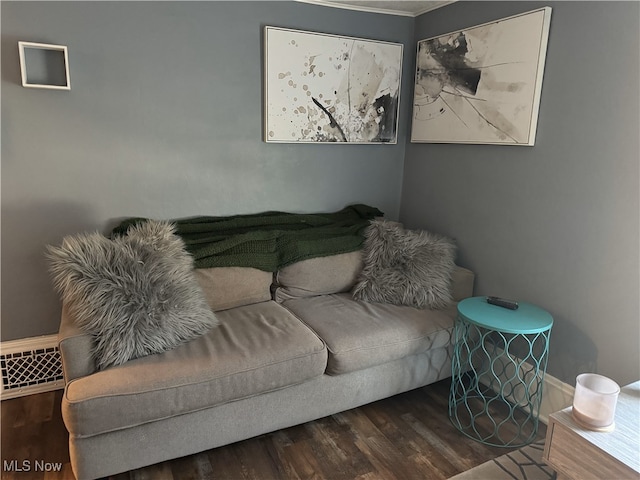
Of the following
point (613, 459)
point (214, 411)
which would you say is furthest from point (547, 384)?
point (214, 411)

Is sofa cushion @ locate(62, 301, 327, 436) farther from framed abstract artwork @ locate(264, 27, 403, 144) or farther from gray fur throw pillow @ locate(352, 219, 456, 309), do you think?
framed abstract artwork @ locate(264, 27, 403, 144)

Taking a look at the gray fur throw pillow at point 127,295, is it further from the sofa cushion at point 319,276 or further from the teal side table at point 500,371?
the teal side table at point 500,371

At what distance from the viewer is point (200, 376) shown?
1778 mm

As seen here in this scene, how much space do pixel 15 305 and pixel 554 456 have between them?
2.57 metres

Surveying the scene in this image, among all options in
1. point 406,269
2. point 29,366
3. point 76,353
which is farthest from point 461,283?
point 29,366

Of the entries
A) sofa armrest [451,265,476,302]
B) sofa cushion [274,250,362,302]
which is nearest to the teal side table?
sofa armrest [451,265,476,302]

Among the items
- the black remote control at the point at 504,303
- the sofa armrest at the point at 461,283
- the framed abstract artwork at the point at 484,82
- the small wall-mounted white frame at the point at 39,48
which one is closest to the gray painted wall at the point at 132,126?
the small wall-mounted white frame at the point at 39,48

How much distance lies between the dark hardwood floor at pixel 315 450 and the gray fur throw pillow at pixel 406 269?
1.95 ft

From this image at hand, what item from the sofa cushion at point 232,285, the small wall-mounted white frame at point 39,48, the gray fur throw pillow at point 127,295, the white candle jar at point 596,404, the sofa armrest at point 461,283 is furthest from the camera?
the sofa armrest at point 461,283

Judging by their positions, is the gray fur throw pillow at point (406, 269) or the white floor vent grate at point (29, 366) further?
the gray fur throw pillow at point (406, 269)

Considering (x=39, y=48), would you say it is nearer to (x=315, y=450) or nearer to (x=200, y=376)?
(x=200, y=376)

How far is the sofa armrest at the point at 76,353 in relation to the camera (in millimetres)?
1692

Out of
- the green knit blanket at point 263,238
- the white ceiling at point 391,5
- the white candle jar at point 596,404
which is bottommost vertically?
the white candle jar at point 596,404

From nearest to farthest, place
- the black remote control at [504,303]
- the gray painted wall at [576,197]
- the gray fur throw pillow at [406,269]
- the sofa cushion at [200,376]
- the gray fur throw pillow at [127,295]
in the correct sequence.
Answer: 1. the sofa cushion at [200,376]
2. the gray fur throw pillow at [127,295]
3. the gray painted wall at [576,197]
4. the black remote control at [504,303]
5. the gray fur throw pillow at [406,269]
